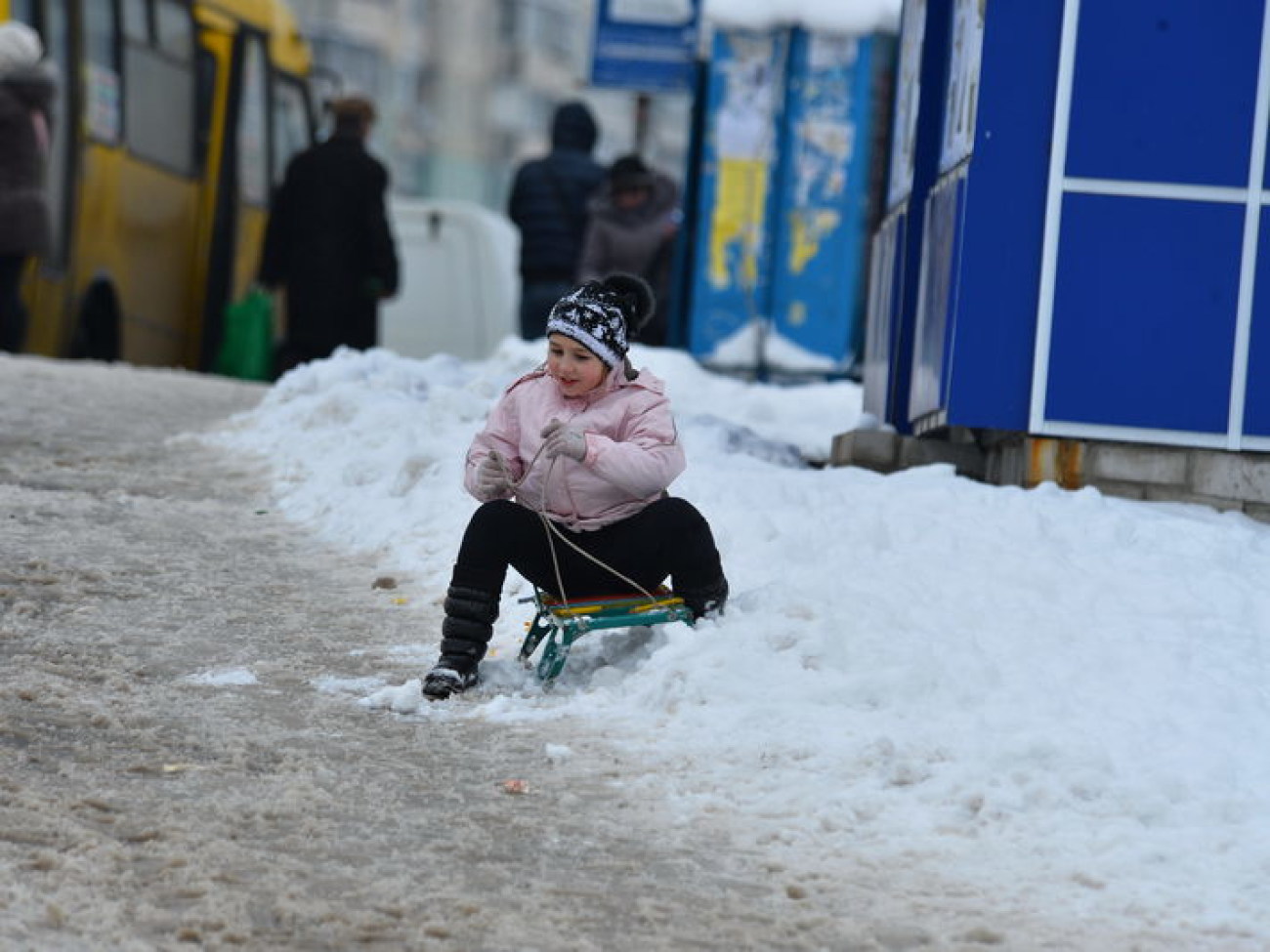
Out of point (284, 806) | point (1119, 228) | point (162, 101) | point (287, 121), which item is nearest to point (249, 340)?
point (162, 101)

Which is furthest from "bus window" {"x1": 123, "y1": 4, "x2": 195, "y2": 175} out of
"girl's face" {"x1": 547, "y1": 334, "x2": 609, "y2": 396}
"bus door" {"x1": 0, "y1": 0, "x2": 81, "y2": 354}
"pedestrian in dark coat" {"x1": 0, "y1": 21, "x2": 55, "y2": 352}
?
"girl's face" {"x1": 547, "y1": 334, "x2": 609, "y2": 396}

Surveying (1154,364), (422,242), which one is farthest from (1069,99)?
(422,242)

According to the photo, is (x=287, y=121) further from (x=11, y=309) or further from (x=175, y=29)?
(x=11, y=309)

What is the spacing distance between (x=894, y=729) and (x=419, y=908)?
1557 millimetres

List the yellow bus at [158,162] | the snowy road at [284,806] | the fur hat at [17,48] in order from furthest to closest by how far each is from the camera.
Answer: the yellow bus at [158,162]
the fur hat at [17,48]
the snowy road at [284,806]

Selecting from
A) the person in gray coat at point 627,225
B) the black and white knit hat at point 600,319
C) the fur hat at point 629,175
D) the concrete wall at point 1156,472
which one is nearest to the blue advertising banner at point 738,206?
the person in gray coat at point 627,225

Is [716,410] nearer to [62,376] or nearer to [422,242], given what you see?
[62,376]

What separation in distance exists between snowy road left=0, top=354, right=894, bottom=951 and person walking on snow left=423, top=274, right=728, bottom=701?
1.44 feet

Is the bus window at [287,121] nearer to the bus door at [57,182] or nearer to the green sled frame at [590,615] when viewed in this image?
the bus door at [57,182]

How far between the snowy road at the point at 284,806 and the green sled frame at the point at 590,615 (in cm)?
33

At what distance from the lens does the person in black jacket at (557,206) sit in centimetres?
1425

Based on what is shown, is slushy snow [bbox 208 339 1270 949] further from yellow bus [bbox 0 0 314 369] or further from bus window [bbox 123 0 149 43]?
bus window [bbox 123 0 149 43]

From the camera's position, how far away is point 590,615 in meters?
5.60

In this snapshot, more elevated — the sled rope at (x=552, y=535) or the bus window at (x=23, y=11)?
the bus window at (x=23, y=11)
